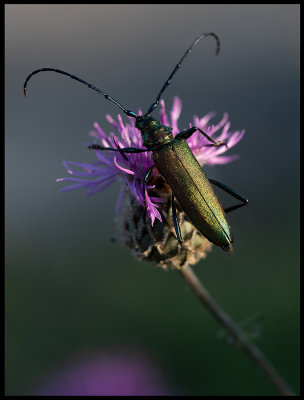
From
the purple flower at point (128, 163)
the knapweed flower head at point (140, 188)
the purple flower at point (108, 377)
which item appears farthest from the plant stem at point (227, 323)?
the purple flower at point (108, 377)

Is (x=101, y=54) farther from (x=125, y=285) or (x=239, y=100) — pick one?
(x=125, y=285)

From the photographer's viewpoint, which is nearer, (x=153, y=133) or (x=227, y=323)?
(x=153, y=133)

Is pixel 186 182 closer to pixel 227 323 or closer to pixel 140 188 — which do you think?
pixel 140 188

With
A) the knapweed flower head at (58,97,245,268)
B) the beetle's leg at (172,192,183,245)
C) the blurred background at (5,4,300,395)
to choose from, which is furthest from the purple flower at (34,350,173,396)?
the beetle's leg at (172,192,183,245)

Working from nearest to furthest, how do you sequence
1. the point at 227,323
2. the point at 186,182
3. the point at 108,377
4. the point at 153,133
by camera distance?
the point at 186,182
the point at 153,133
the point at 227,323
the point at 108,377

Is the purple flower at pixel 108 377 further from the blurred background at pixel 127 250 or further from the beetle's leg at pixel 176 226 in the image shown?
the beetle's leg at pixel 176 226

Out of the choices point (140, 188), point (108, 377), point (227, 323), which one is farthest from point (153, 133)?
point (108, 377)
